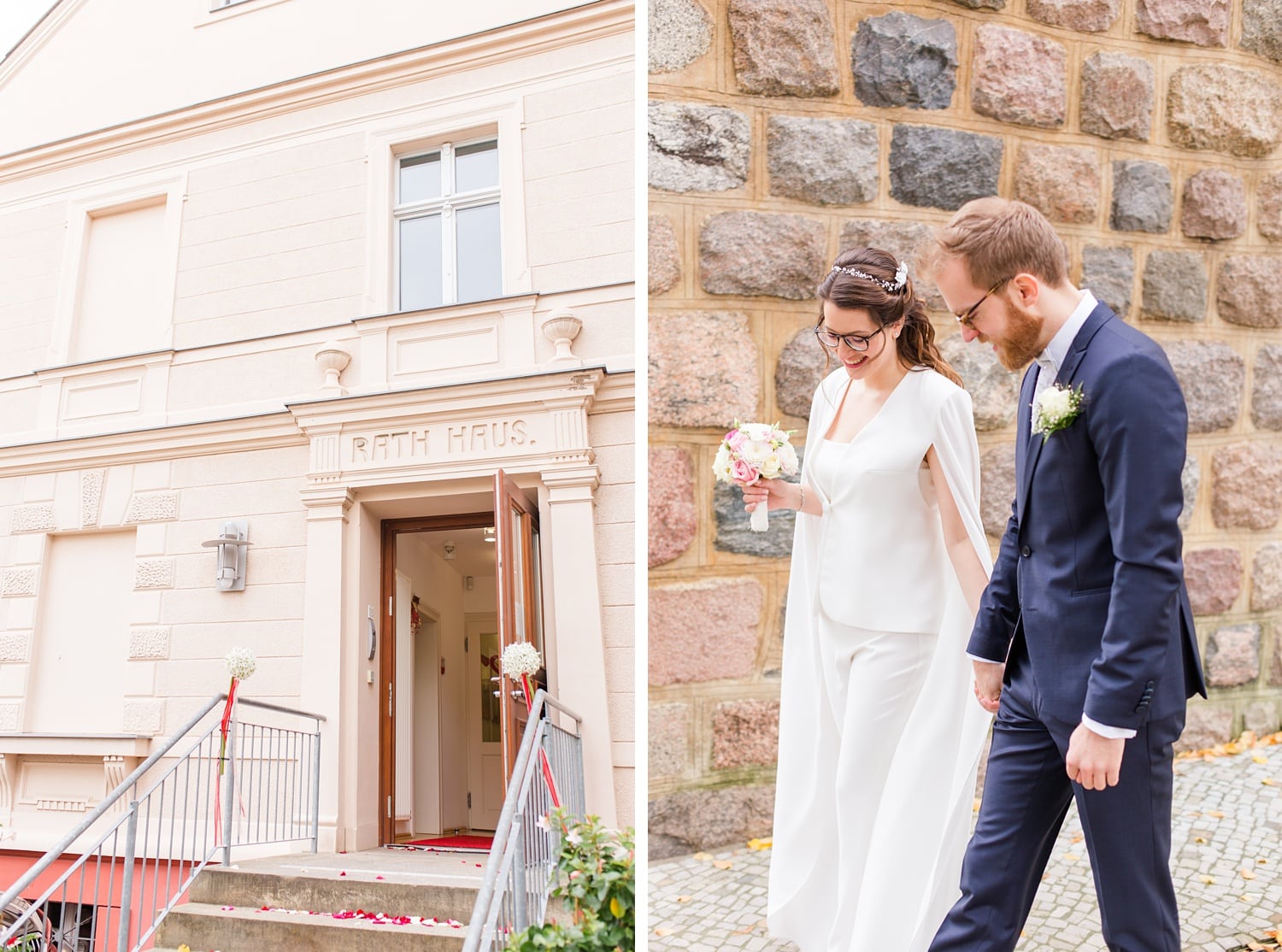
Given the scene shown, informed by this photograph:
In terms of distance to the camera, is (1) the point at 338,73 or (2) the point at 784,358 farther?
(1) the point at 338,73

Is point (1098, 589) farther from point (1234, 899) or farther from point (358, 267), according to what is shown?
point (358, 267)

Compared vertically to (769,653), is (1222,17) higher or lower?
higher

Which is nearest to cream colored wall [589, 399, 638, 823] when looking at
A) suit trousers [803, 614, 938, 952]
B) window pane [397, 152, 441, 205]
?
window pane [397, 152, 441, 205]

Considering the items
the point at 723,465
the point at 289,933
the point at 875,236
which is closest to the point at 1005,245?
the point at 723,465

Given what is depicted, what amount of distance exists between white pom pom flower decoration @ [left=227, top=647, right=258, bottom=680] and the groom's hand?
5.38 metres

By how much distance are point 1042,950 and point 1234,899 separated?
2.10 ft

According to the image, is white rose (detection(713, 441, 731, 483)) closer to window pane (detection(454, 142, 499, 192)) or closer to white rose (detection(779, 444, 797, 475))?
white rose (detection(779, 444, 797, 475))

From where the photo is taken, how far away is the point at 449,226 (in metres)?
7.11

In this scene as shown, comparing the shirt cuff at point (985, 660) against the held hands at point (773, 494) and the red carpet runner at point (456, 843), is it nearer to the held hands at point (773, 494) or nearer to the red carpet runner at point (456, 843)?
the held hands at point (773, 494)

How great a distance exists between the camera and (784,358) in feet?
11.6

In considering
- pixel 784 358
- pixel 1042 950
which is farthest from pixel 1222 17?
pixel 1042 950

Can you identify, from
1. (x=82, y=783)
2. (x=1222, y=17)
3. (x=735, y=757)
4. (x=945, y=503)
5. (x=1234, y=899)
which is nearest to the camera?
(x=945, y=503)

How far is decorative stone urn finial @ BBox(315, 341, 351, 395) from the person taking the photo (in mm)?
6703

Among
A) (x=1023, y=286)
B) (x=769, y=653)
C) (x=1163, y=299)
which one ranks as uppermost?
(x=1163, y=299)
